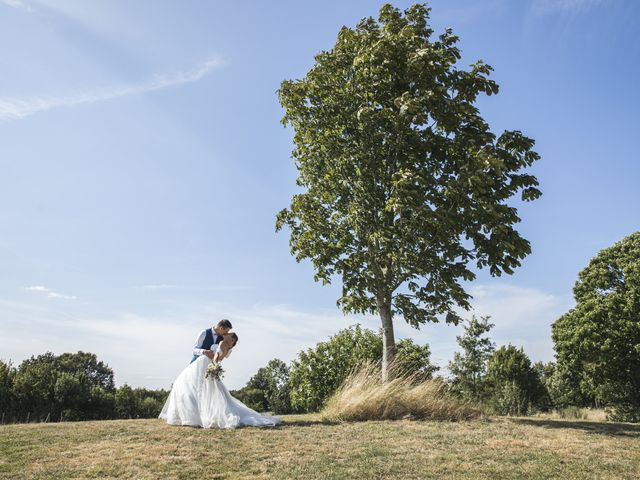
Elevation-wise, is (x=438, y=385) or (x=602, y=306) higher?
(x=602, y=306)

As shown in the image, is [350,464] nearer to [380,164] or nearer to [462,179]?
[462,179]

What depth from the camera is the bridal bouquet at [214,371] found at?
36.7 feet

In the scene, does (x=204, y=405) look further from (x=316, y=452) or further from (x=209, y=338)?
(x=316, y=452)

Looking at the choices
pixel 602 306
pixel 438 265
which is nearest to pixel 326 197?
pixel 438 265

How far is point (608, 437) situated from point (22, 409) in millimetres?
21294

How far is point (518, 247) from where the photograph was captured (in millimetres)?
13836

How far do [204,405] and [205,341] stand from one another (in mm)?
1578

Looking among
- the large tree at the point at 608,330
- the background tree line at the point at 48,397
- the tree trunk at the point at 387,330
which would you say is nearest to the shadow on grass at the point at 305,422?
the tree trunk at the point at 387,330

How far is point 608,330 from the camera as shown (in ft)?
101

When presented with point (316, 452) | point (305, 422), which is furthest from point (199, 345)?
point (316, 452)

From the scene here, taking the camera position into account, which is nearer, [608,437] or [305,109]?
[608,437]

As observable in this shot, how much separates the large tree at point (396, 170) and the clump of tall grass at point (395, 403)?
1146mm

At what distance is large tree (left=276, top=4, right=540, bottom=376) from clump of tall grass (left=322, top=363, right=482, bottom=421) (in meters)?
1.15

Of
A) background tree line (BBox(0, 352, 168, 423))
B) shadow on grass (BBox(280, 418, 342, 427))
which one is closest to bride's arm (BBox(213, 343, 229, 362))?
shadow on grass (BBox(280, 418, 342, 427))
